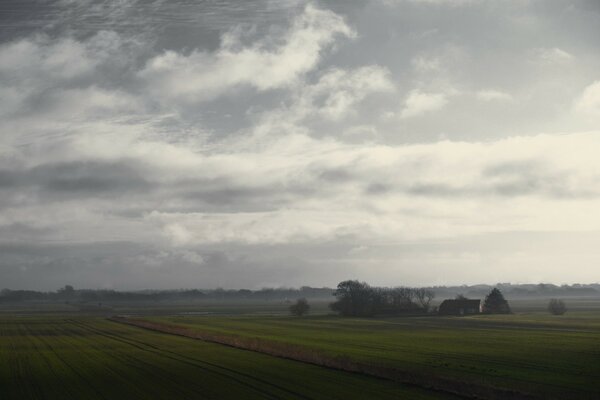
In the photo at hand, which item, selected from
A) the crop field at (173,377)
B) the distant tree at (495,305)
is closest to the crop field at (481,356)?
the crop field at (173,377)

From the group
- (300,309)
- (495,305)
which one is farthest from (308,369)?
(495,305)

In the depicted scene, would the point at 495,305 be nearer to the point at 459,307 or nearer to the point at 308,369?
the point at 459,307

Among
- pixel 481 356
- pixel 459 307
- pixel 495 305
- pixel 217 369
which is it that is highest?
pixel 495 305

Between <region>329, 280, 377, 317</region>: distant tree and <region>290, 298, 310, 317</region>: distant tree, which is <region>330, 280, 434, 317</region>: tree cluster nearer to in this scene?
<region>329, 280, 377, 317</region>: distant tree

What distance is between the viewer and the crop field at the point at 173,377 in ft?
103

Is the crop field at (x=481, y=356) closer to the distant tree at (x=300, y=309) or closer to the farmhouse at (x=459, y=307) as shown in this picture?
the farmhouse at (x=459, y=307)

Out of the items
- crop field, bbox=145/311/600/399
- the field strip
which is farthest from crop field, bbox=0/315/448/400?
crop field, bbox=145/311/600/399

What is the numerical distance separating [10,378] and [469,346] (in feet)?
131

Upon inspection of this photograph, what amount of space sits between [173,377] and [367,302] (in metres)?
108

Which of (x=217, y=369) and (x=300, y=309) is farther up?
(x=217, y=369)

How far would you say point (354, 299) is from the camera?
469ft

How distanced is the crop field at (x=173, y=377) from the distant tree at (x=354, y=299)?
85.5 metres

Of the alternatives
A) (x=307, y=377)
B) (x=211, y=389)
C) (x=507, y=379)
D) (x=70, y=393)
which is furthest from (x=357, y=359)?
(x=70, y=393)

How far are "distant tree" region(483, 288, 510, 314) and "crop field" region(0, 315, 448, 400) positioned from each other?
318 feet
